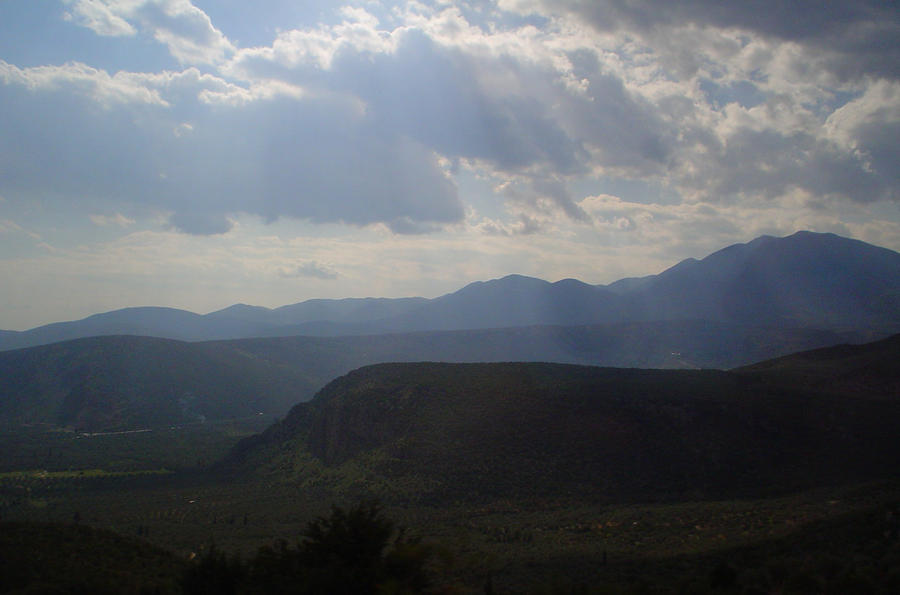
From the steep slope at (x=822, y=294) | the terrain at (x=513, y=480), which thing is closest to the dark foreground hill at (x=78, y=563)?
the terrain at (x=513, y=480)

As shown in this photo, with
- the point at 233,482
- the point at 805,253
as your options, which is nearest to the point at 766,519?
the point at 233,482

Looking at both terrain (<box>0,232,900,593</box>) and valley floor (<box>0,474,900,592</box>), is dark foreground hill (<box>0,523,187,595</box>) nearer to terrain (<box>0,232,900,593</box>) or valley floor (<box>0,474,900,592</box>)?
terrain (<box>0,232,900,593</box>)

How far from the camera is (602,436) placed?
45375mm

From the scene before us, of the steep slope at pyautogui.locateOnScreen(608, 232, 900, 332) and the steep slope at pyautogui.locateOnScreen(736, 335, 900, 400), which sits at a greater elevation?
the steep slope at pyautogui.locateOnScreen(608, 232, 900, 332)

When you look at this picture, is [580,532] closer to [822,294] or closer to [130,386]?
[130,386]

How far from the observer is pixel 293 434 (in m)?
68.9

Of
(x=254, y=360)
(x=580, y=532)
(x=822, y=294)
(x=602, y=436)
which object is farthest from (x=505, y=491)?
(x=822, y=294)

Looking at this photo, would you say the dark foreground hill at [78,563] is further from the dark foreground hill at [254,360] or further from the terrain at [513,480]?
the dark foreground hill at [254,360]

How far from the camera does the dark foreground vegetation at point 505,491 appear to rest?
53.3 ft

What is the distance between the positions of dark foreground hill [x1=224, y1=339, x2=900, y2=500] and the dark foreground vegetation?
176 millimetres

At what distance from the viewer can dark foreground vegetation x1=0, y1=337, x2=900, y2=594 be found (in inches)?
640

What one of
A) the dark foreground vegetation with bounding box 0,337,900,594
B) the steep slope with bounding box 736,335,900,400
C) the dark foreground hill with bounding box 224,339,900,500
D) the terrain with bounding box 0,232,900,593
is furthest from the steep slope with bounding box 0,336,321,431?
the steep slope with bounding box 736,335,900,400

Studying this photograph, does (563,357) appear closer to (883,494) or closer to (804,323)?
(804,323)

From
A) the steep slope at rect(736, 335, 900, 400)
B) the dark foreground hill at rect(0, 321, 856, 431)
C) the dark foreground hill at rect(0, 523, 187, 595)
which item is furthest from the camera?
the dark foreground hill at rect(0, 321, 856, 431)
